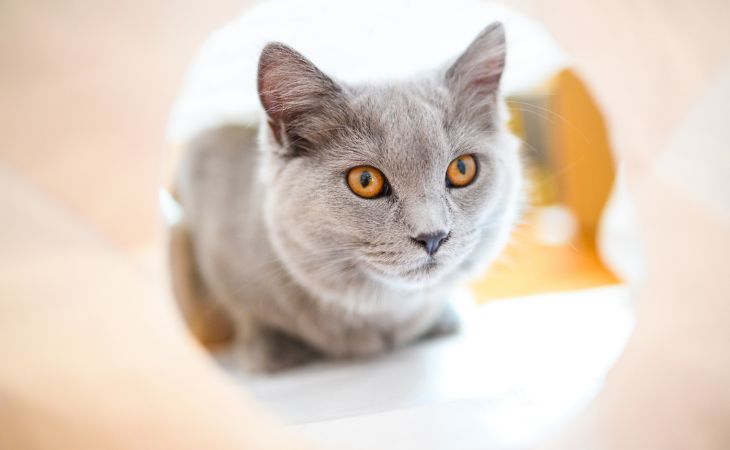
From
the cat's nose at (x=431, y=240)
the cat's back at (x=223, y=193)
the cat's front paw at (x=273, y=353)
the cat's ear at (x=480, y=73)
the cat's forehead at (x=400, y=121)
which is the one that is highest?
the cat's back at (x=223, y=193)

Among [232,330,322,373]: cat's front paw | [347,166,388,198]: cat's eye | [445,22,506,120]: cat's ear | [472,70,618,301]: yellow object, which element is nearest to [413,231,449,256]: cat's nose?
[347,166,388,198]: cat's eye

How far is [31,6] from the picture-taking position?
800 mm

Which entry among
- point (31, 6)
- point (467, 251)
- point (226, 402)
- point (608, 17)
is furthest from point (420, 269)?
point (31, 6)

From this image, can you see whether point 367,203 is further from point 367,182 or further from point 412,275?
point 412,275

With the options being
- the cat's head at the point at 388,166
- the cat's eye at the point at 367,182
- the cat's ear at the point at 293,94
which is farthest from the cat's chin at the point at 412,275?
the cat's ear at the point at 293,94

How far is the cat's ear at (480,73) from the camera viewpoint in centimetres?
112

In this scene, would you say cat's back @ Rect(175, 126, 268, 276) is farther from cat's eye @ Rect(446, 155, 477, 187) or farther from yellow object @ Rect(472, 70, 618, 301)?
yellow object @ Rect(472, 70, 618, 301)

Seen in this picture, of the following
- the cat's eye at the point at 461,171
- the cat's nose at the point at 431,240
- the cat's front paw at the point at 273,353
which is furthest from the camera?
the cat's front paw at the point at 273,353

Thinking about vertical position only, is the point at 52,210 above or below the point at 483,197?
below

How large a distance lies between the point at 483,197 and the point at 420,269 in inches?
8.3

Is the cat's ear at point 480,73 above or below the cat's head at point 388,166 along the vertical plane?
above

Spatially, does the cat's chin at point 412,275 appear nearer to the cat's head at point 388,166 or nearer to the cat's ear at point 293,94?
the cat's head at point 388,166

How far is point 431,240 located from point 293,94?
0.39 m

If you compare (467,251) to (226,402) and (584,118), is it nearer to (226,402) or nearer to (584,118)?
(226,402)
